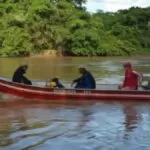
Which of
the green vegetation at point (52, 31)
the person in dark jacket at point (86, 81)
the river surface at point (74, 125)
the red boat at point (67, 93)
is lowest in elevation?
the river surface at point (74, 125)

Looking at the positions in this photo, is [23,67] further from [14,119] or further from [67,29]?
[67,29]

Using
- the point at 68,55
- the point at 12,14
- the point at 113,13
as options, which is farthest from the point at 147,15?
the point at 12,14

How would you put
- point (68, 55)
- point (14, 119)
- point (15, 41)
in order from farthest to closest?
point (68, 55), point (15, 41), point (14, 119)

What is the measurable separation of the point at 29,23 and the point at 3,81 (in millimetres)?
41921

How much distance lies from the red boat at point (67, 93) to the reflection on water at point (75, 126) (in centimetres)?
34

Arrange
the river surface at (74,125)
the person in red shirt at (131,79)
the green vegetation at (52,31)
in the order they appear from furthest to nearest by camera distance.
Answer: the green vegetation at (52,31)
the person in red shirt at (131,79)
the river surface at (74,125)

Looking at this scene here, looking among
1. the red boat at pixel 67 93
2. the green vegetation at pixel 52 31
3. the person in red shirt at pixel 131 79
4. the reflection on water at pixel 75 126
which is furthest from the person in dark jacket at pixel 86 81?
the green vegetation at pixel 52 31

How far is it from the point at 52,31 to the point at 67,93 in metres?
41.1

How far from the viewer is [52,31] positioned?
56750 mm

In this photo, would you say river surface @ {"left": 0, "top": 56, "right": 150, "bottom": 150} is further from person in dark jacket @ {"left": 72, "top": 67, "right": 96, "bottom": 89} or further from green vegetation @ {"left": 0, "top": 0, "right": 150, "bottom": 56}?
green vegetation @ {"left": 0, "top": 0, "right": 150, "bottom": 56}

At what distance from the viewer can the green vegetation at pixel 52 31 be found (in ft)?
188

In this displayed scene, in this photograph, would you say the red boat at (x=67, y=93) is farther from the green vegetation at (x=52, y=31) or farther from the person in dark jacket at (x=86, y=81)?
the green vegetation at (x=52, y=31)

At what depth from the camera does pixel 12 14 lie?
57.9 meters

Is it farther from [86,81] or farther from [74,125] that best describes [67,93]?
[74,125]
